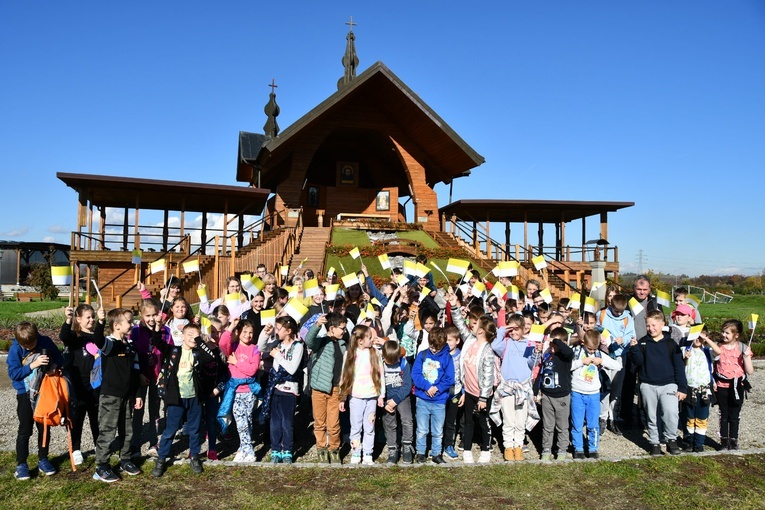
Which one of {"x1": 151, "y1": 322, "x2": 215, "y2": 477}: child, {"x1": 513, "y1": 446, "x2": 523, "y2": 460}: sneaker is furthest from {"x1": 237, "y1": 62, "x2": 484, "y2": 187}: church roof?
{"x1": 513, "y1": 446, "x2": 523, "y2": 460}: sneaker

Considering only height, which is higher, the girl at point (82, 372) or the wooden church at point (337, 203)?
the wooden church at point (337, 203)

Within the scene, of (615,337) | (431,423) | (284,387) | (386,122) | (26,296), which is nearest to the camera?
(284,387)

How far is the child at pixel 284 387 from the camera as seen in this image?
614cm

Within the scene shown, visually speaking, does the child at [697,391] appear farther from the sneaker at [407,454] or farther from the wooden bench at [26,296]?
the wooden bench at [26,296]

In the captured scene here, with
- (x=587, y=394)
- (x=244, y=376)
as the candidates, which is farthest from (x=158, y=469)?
(x=587, y=394)

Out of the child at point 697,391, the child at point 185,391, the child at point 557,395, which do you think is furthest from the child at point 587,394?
the child at point 185,391

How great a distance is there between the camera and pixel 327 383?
6.12m

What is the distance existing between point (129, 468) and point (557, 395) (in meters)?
4.58

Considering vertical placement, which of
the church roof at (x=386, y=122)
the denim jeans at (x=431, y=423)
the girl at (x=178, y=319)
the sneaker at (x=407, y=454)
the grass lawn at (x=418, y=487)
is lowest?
the grass lawn at (x=418, y=487)

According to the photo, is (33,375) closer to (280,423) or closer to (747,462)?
(280,423)

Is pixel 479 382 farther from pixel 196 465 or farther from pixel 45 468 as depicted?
pixel 45 468

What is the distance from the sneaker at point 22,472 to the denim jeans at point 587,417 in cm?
570

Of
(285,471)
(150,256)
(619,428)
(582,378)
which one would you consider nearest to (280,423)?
(285,471)

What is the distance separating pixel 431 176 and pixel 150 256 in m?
13.8
